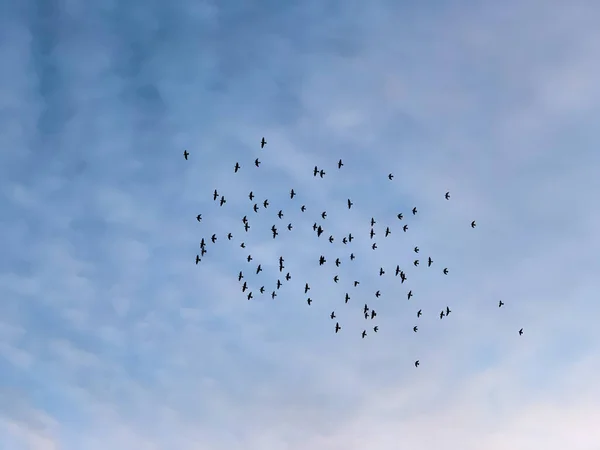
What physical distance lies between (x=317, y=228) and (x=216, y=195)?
20.7m

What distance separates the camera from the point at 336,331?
149 meters

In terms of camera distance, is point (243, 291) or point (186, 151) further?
point (243, 291)

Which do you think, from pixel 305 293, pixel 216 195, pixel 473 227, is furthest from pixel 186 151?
pixel 473 227

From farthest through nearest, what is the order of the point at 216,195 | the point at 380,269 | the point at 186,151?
the point at 380,269 → the point at 216,195 → the point at 186,151

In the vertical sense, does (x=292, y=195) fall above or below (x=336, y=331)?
above

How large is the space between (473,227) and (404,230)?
13840 mm

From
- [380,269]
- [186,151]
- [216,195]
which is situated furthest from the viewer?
[380,269]

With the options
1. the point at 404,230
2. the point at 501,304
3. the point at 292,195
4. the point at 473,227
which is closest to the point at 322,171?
the point at 292,195

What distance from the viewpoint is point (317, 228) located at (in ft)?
454

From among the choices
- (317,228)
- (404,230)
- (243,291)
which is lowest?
(243,291)

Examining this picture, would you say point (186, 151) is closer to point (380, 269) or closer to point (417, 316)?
point (380, 269)

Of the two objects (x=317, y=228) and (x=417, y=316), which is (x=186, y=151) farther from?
(x=417, y=316)

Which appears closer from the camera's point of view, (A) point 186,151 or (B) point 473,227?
(A) point 186,151

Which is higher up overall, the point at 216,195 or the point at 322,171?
the point at 322,171
